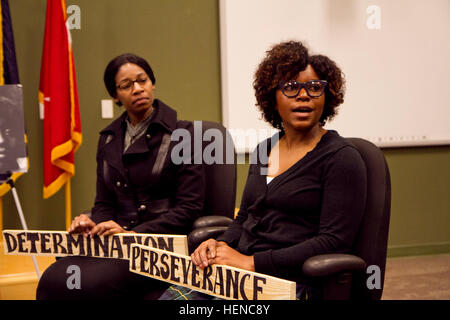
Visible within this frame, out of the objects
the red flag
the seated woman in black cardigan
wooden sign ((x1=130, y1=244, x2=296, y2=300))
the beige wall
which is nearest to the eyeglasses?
the seated woman in black cardigan

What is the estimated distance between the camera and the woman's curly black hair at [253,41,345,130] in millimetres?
1454

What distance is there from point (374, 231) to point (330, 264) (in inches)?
8.9

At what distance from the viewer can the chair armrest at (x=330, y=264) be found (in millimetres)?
1179

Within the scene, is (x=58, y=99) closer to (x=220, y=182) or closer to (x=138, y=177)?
(x=138, y=177)

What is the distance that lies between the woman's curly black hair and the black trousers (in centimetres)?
80

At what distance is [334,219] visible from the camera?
4.21ft

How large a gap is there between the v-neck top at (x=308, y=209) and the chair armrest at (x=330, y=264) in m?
0.06

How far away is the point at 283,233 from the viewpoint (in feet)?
4.49

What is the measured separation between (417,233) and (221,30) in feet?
7.39

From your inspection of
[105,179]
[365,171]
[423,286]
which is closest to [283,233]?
[365,171]
